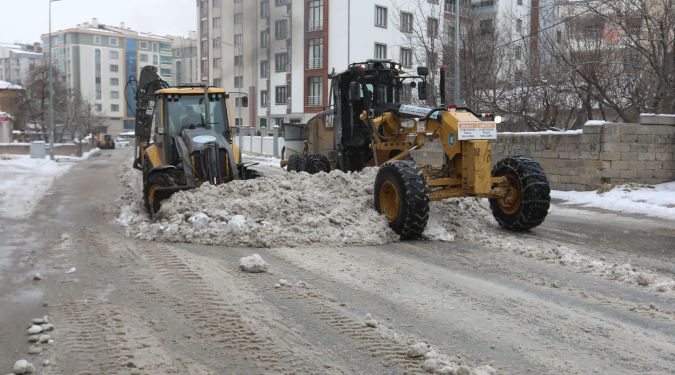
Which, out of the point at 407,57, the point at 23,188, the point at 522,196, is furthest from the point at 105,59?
the point at 522,196

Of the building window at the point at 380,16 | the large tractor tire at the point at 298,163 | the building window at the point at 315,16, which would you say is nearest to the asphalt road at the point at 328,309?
the large tractor tire at the point at 298,163

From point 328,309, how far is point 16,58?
135940 mm

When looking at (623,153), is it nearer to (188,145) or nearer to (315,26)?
(188,145)

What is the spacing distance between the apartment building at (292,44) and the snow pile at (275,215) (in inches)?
629

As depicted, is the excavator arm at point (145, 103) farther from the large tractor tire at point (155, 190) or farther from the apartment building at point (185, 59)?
the apartment building at point (185, 59)

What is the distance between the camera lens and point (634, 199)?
12.8m

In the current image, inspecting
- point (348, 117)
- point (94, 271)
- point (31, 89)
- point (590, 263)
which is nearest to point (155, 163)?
point (348, 117)

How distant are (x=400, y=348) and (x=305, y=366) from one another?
70cm

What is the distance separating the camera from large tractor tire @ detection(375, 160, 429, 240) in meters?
7.89

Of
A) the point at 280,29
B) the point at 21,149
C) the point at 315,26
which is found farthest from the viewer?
the point at 315,26

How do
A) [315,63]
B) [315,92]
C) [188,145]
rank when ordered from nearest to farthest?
[188,145]
[315,63]
[315,92]

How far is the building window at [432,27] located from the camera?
75.8ft

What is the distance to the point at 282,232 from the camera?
26.6ft

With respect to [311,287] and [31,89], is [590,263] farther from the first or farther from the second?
[31,89]
